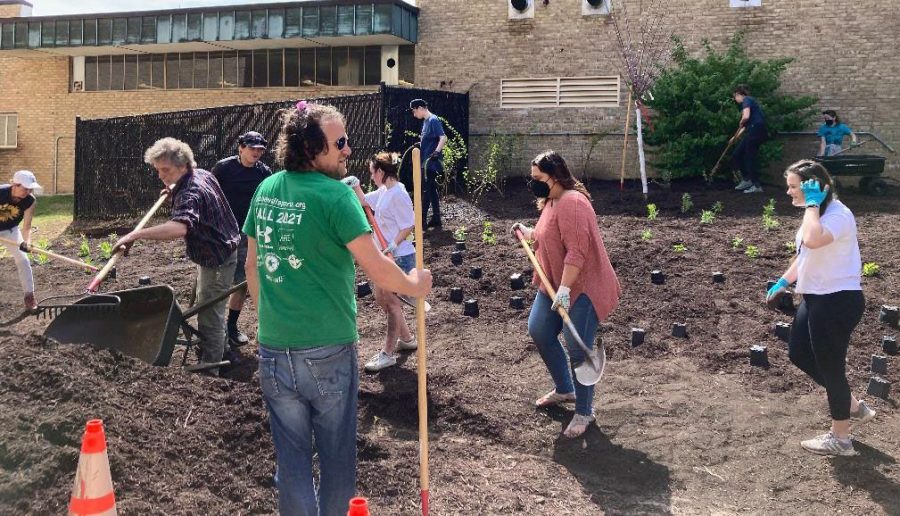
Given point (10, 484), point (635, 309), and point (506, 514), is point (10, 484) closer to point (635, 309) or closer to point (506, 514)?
point (506, 514)

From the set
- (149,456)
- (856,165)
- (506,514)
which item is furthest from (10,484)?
(856,165)

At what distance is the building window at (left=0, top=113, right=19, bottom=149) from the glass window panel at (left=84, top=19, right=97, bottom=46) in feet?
14.0

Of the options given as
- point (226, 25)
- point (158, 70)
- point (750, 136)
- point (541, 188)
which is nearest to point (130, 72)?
point (158, 70)

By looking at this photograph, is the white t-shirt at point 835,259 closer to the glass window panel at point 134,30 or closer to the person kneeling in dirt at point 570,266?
the person kneeling in dirt at point 570,266

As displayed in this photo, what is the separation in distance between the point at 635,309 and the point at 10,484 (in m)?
5.82

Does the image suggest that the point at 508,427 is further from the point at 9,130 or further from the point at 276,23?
the point at 9,130

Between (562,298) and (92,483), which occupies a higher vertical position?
(562,298)

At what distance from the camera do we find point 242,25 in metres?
19.8

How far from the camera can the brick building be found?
1631 cm

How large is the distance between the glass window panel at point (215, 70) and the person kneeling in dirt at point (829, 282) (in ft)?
63.8

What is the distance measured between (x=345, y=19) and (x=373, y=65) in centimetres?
172

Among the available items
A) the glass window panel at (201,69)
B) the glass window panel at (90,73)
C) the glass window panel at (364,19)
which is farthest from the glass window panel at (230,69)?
the glass window panel at (364,19)

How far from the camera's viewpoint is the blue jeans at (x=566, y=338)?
16.9 feet

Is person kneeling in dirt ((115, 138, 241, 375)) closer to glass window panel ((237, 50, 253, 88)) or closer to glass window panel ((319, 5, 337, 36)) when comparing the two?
glass window panel ((319, 5, 337, 36))
